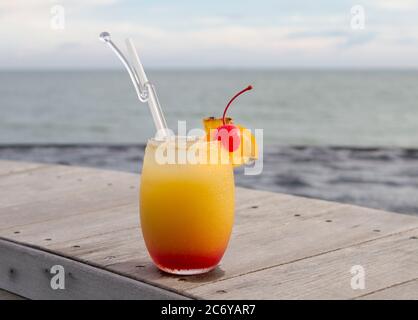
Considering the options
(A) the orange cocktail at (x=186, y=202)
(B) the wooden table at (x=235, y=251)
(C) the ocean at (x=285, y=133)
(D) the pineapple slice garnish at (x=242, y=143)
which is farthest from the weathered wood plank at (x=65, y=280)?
(C) the ocean at (x=285, y=133)

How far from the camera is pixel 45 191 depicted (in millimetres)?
2936

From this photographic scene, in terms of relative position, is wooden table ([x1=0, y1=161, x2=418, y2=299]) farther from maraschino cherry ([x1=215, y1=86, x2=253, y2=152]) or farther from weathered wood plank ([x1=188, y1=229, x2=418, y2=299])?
maraschino cherry ([x1=215, y1=86, x2=253, y2=152])

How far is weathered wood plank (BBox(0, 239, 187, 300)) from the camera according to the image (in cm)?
171

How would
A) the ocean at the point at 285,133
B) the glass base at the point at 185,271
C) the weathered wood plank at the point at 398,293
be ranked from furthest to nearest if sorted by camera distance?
the ocean at the point at 285,133
the glass base at the point at 185,271
the weathered wood plank at the point at 398,293

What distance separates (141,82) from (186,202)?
0.98 ft

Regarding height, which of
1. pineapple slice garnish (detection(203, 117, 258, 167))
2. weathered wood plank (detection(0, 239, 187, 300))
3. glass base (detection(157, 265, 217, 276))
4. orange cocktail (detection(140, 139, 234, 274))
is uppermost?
pineapple slice garnish (detection(203, 117, 258, 167))

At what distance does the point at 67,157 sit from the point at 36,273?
8.40 m

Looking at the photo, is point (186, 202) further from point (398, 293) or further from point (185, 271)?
point (398, 293)

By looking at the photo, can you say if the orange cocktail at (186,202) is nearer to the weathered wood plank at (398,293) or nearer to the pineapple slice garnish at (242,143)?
the pineapple slice garnish at (242,143)

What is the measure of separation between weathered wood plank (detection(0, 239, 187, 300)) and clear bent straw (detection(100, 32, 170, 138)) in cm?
36

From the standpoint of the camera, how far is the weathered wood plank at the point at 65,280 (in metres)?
1.71

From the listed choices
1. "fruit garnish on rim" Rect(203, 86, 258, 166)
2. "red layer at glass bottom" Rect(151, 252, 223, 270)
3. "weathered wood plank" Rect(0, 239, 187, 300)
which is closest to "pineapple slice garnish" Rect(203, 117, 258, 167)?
"fruit garnish on rim" Rect(203, 86, 258, 166)

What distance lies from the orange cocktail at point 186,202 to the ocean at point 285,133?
587 centimetres
